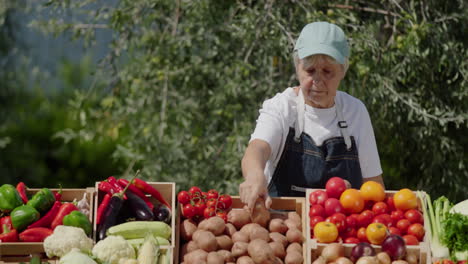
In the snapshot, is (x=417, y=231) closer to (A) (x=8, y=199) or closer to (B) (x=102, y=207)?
(B) (x=102, y=207)

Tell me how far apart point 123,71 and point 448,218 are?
3.24 metres

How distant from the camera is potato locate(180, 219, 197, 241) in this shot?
3.39m

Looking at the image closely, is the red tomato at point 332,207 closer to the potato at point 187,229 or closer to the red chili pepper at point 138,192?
the potato at point 187,229

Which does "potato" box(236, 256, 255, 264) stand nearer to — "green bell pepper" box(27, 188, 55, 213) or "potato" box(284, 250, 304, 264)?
"potato" box(284, 250, 304, 264)

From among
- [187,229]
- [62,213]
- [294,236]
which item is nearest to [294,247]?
[294,236]

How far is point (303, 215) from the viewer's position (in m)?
3.49

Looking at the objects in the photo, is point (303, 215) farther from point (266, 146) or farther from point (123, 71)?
point (123, 71)

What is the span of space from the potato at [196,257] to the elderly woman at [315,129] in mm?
606

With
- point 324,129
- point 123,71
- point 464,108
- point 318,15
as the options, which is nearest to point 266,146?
point 324,129

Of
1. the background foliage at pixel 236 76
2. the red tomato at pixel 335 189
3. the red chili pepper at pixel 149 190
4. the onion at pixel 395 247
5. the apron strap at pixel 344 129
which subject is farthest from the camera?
the background foliage at pixel 236 76

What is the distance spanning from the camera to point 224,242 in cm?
334

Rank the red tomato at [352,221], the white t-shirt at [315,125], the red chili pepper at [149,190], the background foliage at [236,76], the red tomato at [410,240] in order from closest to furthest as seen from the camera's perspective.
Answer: the red tomato at [410,240] < the red tomato at [352,221] < the red chili pepper at [149,190] < the white t-shirt at [315,125] < the background foliage at [236,76]

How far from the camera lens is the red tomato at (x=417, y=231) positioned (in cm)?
330

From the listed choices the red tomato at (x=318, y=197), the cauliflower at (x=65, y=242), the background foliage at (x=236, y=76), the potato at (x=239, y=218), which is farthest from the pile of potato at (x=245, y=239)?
the background foliage at (x=236, y=76)
